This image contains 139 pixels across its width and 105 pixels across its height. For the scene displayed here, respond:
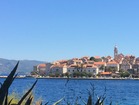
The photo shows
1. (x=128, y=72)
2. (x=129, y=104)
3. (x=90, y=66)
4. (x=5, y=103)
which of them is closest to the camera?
(x=5, y=103)

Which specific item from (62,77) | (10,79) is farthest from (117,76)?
(10,79)

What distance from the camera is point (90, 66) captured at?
185m

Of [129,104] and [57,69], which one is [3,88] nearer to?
[129,104]

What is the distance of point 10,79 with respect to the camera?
2539 millimetres

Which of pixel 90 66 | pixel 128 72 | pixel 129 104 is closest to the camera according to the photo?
pixel 129 104

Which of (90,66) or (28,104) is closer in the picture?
(28,104)

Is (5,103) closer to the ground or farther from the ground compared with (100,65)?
closer to the ground

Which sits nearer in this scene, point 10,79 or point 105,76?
point 10,79

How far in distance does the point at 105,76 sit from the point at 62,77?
64.5ft

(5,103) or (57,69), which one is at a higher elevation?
(57,69)

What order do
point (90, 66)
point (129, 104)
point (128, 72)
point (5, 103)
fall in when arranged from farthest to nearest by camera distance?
point (128, 72), point (90, 66), point (129, 104), point (5, 103)

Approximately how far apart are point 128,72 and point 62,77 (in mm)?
29693

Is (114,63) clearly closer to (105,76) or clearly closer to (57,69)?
(105,76)

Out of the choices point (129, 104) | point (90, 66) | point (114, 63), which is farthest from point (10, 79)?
point (114, 63)
